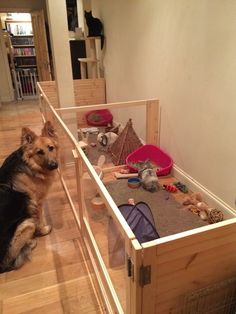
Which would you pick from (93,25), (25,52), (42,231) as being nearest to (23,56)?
(25,52)

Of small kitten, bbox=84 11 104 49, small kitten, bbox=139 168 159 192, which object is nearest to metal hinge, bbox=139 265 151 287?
small kitten, bbox=139 168 159 192

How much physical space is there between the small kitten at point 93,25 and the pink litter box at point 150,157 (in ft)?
9.16

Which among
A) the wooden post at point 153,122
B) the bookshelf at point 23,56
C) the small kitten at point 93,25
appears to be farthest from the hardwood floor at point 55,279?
the bookshelf at point 23,56

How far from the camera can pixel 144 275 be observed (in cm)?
82

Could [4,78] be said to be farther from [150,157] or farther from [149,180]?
[149,180]

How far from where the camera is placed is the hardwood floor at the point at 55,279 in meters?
1.52

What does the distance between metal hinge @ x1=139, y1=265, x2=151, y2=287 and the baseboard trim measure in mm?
1527

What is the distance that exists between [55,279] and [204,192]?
1543 mm

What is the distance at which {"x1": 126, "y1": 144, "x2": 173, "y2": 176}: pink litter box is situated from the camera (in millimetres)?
2967

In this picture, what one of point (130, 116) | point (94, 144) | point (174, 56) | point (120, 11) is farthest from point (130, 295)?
point (120, 11)

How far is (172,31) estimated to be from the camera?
2658 millimetres

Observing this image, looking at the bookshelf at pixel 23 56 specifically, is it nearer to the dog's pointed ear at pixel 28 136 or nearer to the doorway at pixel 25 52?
the doorway at pixel 25 52

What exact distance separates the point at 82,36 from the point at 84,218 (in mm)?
5177

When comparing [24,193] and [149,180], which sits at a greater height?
[24,193]
